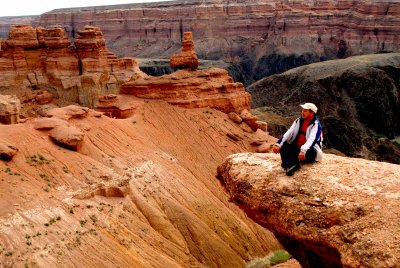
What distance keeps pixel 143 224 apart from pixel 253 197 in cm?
1363

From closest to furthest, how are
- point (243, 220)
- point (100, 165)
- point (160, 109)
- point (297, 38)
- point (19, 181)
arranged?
1. point (19, 181)
2. point (100, 165)
3. point (243, 220)
4. point (160, 109)
5. point (297, 38)

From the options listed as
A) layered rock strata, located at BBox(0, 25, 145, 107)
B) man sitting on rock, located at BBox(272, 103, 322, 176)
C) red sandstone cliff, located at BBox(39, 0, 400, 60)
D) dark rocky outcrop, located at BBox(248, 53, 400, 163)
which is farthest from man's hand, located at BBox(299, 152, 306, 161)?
red sandstone cliff, located at BBox(39, 0, 400, 60)

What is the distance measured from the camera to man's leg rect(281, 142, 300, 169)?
40.1 ft

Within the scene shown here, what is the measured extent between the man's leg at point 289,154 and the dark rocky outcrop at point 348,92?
52.2 m

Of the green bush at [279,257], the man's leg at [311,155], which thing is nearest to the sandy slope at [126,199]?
the green bush at [279,257]

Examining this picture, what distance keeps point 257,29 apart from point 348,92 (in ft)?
163

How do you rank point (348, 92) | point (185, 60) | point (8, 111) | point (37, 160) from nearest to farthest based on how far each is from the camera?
1. point (37, 160)
2. point (8, 111)
3. point (185, 60)
4. point (348, 92)

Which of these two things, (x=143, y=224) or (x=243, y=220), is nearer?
(x=143, y=224)

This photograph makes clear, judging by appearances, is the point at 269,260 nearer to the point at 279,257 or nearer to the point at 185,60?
the point at 279,257

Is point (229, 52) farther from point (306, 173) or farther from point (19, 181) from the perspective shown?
point (306, 173)

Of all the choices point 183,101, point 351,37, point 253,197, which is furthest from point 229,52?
point 253,197

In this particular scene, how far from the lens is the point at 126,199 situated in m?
26.1

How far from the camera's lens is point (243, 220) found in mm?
31156

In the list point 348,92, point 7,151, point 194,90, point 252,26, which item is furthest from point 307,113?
point 252,26
